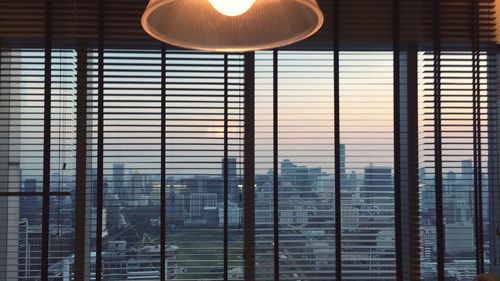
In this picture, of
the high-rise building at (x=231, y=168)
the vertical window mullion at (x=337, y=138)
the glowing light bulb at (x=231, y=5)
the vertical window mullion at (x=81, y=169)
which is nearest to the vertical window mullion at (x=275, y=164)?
the high-rise building at (x=231, y=168)

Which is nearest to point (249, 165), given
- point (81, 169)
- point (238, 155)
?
point (238, 155)

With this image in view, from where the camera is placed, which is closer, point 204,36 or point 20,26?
point 204,36

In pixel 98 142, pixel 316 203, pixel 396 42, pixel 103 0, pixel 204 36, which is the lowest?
pixel 316 203

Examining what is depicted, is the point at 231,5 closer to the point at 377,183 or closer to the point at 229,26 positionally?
the point at 229,26

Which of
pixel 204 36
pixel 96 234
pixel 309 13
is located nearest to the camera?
pixel 309 13

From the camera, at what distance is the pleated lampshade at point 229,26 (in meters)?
1.54

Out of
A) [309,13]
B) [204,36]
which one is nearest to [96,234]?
[204,36]

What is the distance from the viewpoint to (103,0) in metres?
3.62

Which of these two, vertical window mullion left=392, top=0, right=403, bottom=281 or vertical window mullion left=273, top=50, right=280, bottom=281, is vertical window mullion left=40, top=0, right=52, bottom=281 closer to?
vertical window mullion left=273, top=50, right=280, bottom=281

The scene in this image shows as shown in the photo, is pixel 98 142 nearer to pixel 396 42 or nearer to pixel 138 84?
pixel 138 84

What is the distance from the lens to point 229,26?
1655mm

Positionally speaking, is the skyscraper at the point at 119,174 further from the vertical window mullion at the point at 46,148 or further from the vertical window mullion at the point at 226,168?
the vertical window mullion at the point at 226,168

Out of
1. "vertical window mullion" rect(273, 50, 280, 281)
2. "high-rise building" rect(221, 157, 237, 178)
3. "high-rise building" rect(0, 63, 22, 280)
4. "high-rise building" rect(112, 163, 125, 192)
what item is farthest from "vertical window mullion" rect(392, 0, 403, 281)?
"high-rise building" rect(0, 63, 22, 280)

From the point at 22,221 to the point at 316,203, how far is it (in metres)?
2.24
